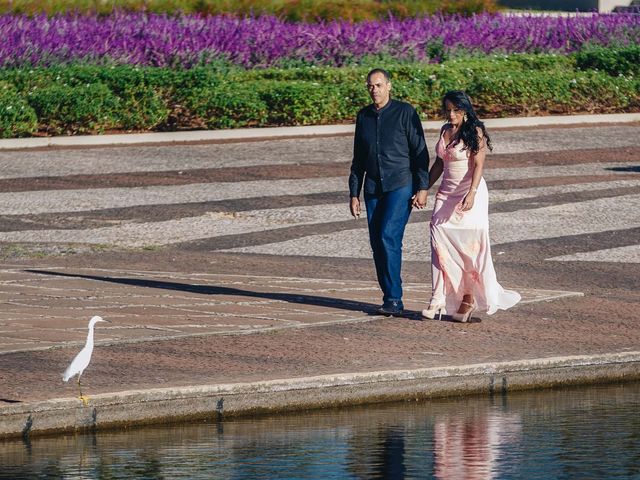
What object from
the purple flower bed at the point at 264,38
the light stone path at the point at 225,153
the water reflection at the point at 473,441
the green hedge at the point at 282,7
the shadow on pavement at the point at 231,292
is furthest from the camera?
the green hedge at the point at 282,7

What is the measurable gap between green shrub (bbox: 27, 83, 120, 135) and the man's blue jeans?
1152 centimetres

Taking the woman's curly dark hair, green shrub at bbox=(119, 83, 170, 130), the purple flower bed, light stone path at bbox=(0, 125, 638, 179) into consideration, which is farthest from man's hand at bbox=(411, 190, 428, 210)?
the purple flower bed

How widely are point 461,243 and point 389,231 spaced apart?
53 centimetres

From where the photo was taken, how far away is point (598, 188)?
1856 cm

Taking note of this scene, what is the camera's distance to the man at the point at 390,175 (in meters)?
11.2

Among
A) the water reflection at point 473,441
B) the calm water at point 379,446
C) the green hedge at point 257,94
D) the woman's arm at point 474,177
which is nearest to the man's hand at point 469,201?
the woman's arm at point 474,177

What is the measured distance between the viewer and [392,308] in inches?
448

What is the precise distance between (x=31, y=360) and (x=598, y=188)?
10.4 meters

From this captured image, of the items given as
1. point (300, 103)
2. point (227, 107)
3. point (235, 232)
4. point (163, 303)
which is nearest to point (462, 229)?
point (163, 303)

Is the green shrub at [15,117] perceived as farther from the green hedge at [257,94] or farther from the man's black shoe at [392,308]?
Answer: the man's black shoe at [392,308]

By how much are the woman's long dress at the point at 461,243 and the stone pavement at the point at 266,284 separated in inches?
8.3

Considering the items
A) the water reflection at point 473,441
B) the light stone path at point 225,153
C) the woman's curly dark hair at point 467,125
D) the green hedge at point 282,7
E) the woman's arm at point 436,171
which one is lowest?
the water reflection at point 473,441

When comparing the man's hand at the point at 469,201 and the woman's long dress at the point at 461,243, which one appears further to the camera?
the woman's long dress at the point at 461,243

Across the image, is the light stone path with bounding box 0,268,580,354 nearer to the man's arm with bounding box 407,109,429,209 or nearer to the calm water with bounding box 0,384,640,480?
the man's arm with bounding box 407,109,429,209
